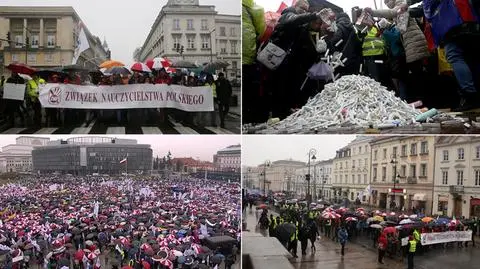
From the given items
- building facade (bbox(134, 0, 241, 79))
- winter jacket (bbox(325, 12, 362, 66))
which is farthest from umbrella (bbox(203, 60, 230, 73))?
winter jacket (bbox(325, 12, 362, 66))

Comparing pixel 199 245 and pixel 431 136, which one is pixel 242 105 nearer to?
pixel 199 245

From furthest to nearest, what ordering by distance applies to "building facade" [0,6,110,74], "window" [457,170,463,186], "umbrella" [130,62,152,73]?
"window" [457,170,463,186] → "umbrella" [130,62,152,73] → "building facade" [0,6,110,74]

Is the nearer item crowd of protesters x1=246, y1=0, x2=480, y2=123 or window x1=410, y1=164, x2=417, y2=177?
crowd of protesters x1=246, y1=0, x2=480, y2=123

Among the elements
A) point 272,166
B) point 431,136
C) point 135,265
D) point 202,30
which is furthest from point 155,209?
point 431,136

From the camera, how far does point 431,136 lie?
142 inches

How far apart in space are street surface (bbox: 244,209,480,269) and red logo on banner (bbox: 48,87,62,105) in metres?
1.67

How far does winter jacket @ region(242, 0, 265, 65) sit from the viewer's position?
3.58 meters

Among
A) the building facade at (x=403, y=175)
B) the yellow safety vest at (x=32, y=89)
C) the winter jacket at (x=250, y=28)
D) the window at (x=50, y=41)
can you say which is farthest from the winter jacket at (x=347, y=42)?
the yellow safety vest at (x=32, y=89)

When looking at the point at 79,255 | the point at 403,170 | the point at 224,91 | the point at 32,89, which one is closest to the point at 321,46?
the point at 224,91

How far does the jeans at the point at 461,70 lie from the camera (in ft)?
11.7

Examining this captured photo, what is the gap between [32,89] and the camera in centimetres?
349

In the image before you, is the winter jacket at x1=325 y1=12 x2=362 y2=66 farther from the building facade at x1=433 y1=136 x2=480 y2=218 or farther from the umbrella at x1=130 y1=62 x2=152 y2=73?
the umbrella at x1=130 y1=62 x2=152 y2=73

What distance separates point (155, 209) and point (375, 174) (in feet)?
5.85

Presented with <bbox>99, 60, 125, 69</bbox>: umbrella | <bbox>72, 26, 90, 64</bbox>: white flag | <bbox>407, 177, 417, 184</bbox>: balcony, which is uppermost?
<bbox>72, 26, 90, 64</bbox>: white flag
